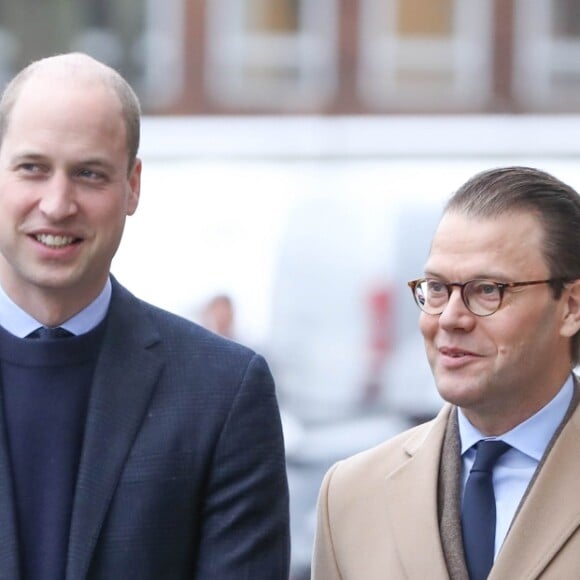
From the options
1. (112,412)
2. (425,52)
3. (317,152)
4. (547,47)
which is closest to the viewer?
(112,412)

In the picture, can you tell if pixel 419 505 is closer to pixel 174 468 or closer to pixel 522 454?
pixel 522 454

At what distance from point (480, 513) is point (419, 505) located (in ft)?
A: 0.50

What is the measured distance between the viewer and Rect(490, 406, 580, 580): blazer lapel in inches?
116

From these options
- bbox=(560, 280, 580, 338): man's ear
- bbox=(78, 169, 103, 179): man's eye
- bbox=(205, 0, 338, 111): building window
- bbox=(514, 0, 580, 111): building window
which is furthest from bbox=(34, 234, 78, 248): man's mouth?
bbox=(514, 0, 580, 111): building window

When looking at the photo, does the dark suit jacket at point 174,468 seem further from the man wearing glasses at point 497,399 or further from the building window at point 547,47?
the building window at point 547,47

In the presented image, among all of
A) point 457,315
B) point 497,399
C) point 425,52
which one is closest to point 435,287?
point 457,315

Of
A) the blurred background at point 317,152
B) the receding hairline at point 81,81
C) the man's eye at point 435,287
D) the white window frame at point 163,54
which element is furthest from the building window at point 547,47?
the receding hairline at point 81,81

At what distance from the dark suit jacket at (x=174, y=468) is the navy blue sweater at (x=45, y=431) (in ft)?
0.11

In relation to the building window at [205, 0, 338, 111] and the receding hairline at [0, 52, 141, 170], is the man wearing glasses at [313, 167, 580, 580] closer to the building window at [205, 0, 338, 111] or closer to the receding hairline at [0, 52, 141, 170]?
the receding hairline at [0, 52, 141, 170]

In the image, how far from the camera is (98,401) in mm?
2963

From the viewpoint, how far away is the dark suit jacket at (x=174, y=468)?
9.44ft

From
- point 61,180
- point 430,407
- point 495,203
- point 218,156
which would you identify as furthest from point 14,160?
point 218,156

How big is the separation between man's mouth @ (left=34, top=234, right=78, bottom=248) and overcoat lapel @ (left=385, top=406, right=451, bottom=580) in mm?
870

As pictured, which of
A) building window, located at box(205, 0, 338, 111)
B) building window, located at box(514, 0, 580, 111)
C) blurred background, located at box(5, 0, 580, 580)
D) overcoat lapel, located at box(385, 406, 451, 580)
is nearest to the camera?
overcoat lapel, located at box(385, 406, 451, 580)
